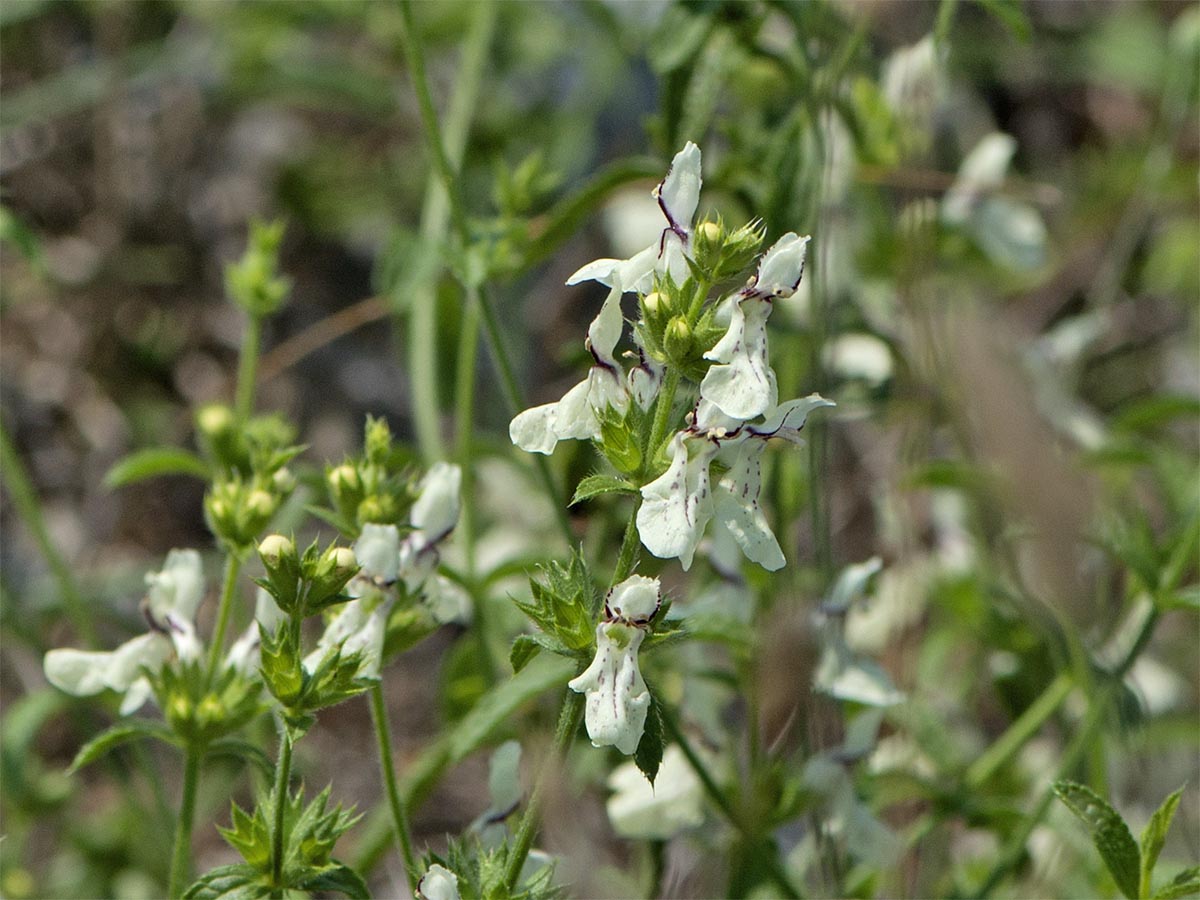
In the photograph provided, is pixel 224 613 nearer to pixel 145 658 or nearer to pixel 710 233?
pixel 145 658

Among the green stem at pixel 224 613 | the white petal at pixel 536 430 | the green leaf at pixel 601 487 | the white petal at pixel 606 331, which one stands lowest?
the green stem at pixel 224 613

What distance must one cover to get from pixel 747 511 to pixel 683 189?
235 millimetres

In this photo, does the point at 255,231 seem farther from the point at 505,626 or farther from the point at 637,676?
the point at 637,676

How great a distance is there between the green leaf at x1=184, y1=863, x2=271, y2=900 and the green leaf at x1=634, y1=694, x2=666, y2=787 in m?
0.32

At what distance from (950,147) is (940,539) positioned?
113 centimetres

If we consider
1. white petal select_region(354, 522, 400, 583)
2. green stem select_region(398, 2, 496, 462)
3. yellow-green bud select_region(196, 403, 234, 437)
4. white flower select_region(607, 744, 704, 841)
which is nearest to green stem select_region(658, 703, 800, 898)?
white flower select_region(607, 744, 704, 841)

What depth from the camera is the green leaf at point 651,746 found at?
956 mm

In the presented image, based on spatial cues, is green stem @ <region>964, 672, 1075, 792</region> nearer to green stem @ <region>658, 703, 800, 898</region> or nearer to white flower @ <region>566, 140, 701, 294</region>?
green stem @ <region>658, 703, 800, 898</region>

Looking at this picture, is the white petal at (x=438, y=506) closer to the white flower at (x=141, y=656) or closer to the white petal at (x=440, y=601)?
the white petal at (x=440, y=601)

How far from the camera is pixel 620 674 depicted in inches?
37.7

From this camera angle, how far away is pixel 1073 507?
2.49 ft

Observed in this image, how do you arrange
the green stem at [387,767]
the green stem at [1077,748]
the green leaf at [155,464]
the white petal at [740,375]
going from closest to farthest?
the white petal at [740,375], the green stem at [387,767], the green stem at [1077,748], the green leaf at [155,464]

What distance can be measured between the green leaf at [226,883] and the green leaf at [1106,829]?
610 mm

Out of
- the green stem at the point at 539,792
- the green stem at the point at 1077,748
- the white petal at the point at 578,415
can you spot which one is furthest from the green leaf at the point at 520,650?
the green stem at the point at 1077,748
